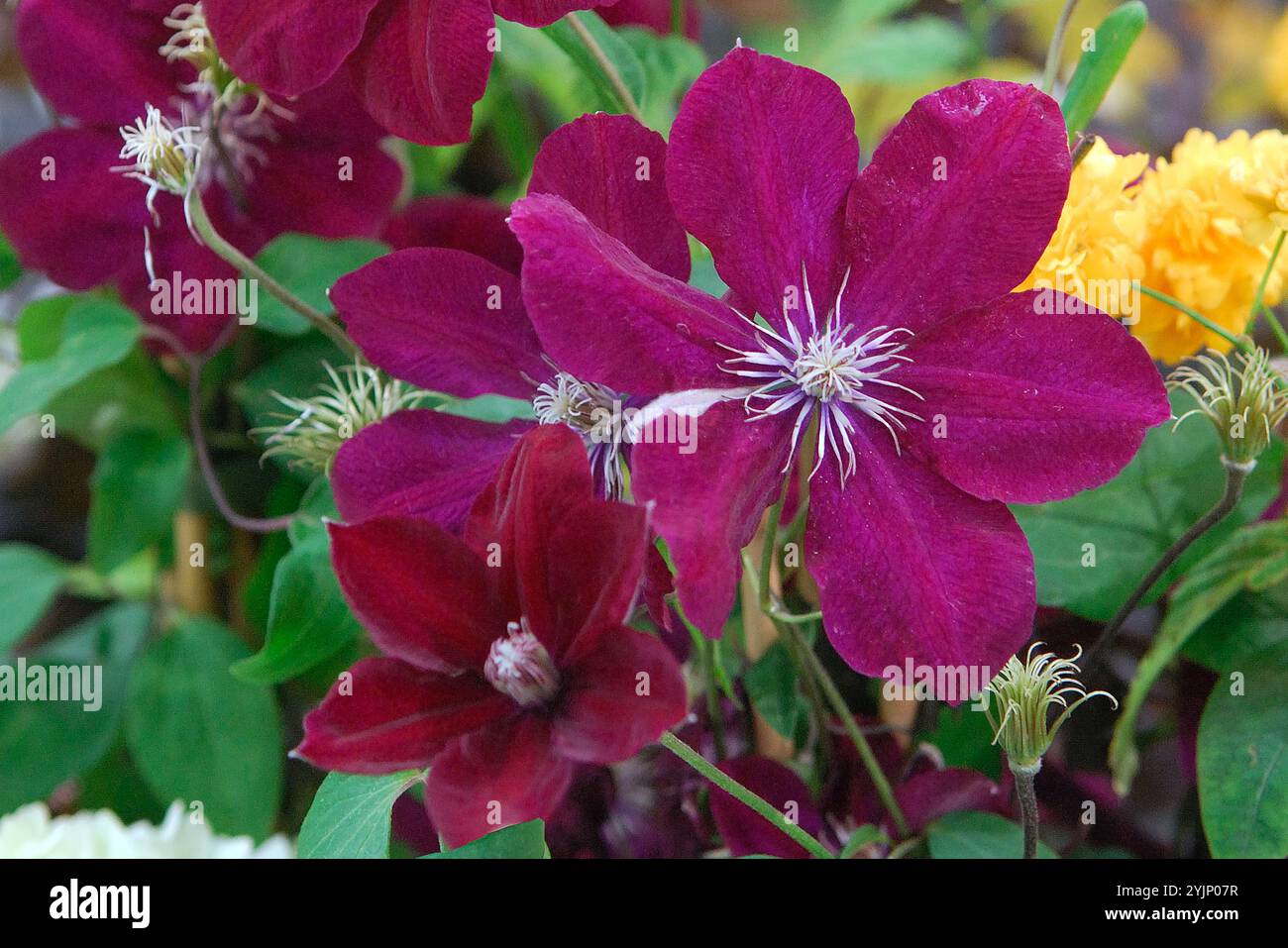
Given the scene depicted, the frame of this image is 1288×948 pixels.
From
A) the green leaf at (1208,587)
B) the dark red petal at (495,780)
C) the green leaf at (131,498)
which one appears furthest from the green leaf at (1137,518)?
the green leaf at (131,498)

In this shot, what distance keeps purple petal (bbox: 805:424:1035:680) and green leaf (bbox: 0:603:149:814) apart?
1.56 feet

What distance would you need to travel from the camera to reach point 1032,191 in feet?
1.10

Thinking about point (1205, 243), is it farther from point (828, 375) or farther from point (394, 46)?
point (394, 46)

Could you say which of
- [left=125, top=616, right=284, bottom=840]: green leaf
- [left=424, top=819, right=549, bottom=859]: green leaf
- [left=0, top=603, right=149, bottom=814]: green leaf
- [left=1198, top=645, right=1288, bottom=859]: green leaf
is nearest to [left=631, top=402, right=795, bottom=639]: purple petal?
[left=424, top=819, right=549, bottom=859]: green leaf

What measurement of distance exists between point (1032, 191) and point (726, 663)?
231 mm

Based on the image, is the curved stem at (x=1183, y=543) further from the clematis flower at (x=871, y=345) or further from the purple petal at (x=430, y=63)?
the purple petal at (x=430, y=63)

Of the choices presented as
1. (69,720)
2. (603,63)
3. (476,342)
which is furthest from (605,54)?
(69,720)

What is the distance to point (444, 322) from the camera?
0.39 meters

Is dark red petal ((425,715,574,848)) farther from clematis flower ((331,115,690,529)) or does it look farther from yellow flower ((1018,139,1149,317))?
yellow flower ((1018,139,1149,317))

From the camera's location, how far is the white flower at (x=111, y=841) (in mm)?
483

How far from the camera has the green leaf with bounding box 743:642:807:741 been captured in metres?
0.45

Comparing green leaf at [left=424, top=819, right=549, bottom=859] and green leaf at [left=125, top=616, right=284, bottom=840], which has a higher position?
green leaf at [left=125, top=616, right=284, bottom=840]

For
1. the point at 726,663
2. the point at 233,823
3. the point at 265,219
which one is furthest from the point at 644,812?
the point at 265,219
